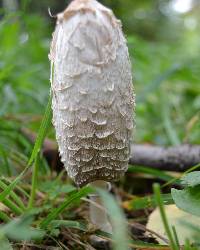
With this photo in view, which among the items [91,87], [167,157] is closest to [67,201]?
[91,87]

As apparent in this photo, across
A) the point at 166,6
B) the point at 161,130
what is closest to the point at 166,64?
the point at 161,130

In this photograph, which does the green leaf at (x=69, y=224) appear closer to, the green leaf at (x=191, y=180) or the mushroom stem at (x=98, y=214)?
the mushroom stem at (x=98, y=214)

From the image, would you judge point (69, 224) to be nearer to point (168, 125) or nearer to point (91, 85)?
point (91, 85)

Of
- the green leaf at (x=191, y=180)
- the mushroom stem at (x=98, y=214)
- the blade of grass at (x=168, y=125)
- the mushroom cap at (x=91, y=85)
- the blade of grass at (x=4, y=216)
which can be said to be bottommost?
the blade of grass at (x=4, y=216)

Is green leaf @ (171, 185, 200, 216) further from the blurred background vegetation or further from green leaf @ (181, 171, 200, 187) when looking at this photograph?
the blurred background vegetation

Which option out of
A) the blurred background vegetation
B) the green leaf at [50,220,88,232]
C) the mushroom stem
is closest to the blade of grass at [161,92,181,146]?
the blurred background vegetation

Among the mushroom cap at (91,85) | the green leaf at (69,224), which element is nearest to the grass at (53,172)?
the green leaf at (69,224)
